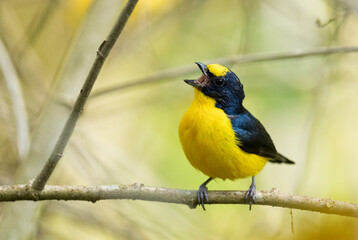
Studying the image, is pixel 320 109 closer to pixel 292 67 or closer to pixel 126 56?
pixel 292 67

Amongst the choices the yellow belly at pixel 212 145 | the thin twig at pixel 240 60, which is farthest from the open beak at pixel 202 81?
the thin twig at pixel 240 60

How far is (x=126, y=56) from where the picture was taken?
618 cm

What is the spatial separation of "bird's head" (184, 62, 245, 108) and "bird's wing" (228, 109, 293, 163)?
17cm

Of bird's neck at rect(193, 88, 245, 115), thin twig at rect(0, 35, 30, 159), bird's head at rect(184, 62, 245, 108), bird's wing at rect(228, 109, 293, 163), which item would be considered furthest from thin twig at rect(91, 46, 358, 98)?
thin twig at rect(0, 35, 30, 159)

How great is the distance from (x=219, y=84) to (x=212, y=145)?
62 cm

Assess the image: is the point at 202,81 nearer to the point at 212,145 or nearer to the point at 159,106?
the point at 212,145

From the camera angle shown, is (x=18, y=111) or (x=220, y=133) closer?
(x=220, y=133)

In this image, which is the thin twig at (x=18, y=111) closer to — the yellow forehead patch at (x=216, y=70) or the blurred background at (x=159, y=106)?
the blurred background at (x=159, y=106)

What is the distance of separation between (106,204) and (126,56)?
2025 mm

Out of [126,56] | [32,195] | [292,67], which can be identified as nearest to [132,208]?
[126,56]

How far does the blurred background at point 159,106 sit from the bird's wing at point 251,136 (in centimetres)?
57

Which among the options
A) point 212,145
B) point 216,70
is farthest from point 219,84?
point 212,145

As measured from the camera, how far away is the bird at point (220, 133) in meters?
3.62

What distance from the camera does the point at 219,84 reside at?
156 inches
